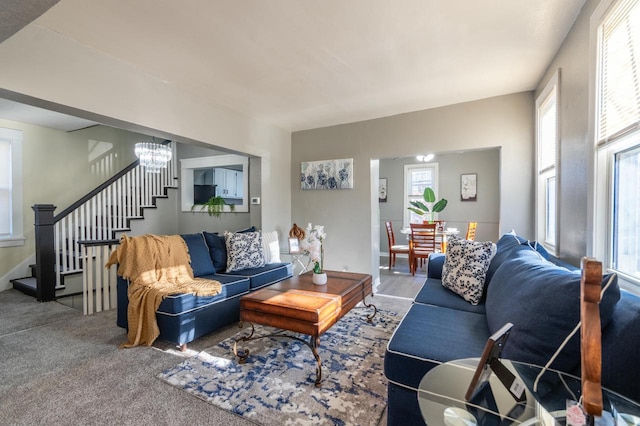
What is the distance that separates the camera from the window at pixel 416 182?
22.4ft

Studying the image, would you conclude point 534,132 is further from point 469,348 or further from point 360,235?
point 469,348

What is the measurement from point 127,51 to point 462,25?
9.09 feet

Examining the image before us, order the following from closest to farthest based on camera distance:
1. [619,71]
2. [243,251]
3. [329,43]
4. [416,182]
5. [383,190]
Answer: [619,71], [329,43], [243,251], [416,182], [383,190]

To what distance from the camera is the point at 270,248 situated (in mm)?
4109

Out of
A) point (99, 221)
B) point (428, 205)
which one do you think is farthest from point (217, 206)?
point (428, 205)

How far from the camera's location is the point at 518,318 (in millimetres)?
1333

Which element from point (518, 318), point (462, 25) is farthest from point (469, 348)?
point (462, 25)

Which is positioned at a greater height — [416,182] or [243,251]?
[416,182]

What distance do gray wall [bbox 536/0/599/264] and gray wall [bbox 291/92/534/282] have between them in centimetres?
102

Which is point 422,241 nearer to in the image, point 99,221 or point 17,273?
point 99,221

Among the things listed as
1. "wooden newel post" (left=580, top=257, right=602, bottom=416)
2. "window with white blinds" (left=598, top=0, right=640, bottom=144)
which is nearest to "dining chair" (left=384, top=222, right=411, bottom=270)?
"window with white blinds" (left=598, top=0, right=640, bottom=144)

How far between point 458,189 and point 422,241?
205 centimetres

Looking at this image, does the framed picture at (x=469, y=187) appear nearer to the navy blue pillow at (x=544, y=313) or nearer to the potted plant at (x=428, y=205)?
the potted plant at (x=428, y=205)

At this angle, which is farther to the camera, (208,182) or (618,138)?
(208,182)
